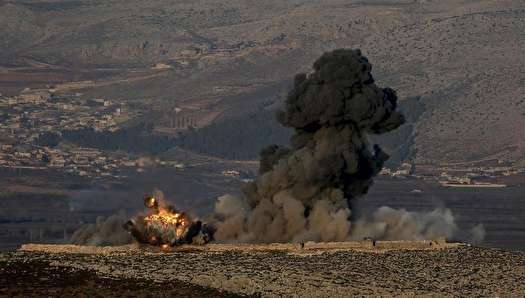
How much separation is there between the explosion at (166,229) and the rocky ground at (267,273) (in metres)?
4.65

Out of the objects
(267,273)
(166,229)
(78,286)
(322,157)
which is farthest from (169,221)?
(78,286)

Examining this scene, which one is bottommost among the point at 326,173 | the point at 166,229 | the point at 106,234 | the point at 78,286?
the point at 106,234

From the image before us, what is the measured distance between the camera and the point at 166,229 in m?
111

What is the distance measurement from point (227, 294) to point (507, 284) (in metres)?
12.9

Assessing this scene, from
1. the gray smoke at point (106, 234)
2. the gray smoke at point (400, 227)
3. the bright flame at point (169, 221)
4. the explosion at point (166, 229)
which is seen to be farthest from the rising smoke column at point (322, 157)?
the bright flame at point (169, 221)

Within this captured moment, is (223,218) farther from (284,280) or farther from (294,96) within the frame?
(284,280)

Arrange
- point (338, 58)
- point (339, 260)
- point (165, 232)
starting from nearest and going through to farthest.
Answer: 1. point (339, 260)
2. point (165, 232)
3. point (338, 58)

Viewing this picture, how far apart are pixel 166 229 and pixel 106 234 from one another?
836 cm

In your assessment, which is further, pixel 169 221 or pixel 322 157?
pixel 322 157

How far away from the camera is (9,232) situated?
643 ft

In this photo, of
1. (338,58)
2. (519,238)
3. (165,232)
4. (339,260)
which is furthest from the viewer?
(519,238)

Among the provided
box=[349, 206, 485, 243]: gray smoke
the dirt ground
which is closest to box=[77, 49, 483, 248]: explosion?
box=[349, 206, 485, 243]: gray smoke

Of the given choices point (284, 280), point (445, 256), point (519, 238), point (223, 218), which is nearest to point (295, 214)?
point (223, 218)

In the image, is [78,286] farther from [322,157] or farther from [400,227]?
[400,227]
